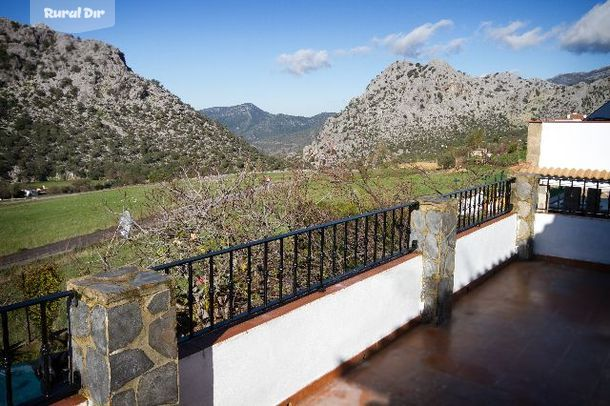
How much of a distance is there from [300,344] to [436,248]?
2403mm

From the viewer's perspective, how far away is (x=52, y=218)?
107 ft

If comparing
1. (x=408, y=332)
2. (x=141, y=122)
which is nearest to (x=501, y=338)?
(x=408, y=332)

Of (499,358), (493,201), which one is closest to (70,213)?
(493,201)

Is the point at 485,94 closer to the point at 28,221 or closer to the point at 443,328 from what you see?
the point at 28,221

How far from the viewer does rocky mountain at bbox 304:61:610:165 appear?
55.1 m

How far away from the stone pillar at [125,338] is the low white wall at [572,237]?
7.99 metres

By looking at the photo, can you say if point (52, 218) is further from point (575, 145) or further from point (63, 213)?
point (575, 145)

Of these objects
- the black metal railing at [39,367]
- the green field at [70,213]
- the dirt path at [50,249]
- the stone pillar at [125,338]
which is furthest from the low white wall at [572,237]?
the dirt path at [50,249]

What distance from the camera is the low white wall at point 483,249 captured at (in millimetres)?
6688

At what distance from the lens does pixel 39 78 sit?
173 feet

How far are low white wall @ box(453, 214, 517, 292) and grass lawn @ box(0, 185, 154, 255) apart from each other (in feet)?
62.9

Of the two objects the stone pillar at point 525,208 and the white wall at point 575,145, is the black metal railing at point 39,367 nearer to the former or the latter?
the stone pillar at point 525,208

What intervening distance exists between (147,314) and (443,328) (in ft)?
13.7

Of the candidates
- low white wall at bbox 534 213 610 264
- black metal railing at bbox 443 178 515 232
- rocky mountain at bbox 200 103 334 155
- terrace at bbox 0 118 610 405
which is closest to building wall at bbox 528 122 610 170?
terrace at bbox 0 118 610 405
